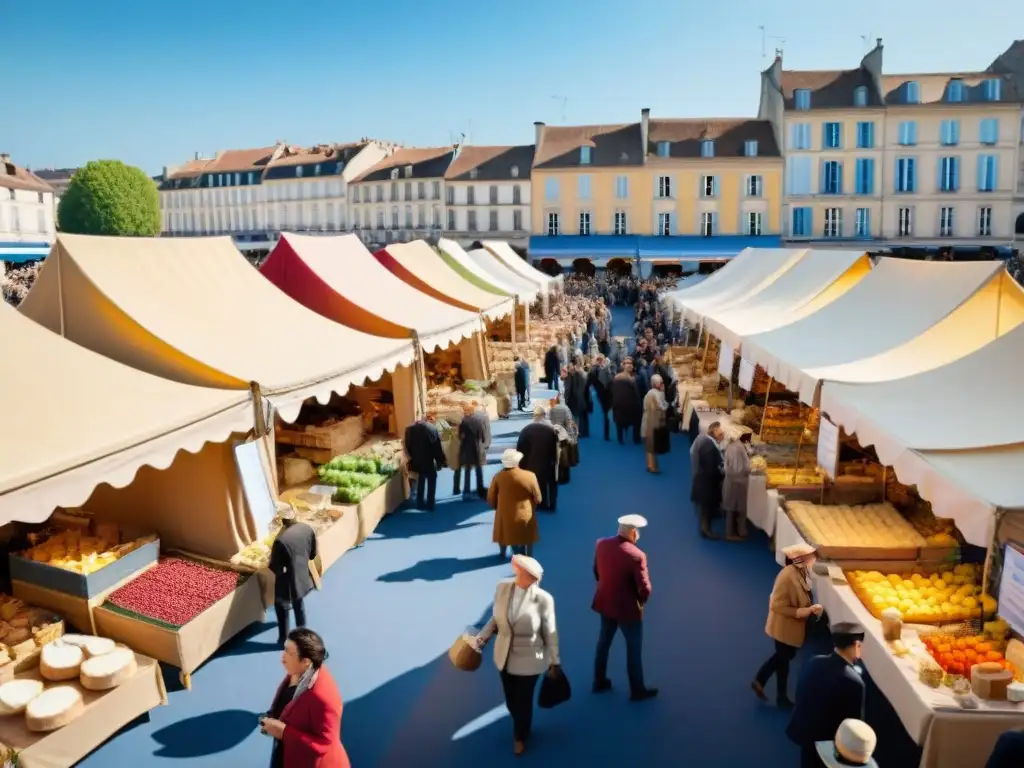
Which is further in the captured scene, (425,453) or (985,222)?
(985,222)

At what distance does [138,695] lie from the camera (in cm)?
479

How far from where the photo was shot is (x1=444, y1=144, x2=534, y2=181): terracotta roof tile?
145ft

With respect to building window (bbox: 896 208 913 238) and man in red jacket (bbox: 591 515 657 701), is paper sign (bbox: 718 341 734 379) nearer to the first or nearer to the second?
man in red jacket (bbox: 591 515 657 701)

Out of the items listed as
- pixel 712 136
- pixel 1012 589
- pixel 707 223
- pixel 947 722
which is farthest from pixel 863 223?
pixel 947 722

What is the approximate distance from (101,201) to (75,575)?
168 ft

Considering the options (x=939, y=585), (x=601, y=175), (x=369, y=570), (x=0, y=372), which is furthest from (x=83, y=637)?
(x=601, y=175)

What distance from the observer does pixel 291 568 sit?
17.9 feet

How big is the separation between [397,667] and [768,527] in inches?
150

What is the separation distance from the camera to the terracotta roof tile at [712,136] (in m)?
39.2

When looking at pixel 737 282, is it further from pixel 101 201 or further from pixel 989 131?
pixel 101 201

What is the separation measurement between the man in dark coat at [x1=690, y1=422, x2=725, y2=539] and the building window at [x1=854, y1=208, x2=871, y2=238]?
3432 centimetres

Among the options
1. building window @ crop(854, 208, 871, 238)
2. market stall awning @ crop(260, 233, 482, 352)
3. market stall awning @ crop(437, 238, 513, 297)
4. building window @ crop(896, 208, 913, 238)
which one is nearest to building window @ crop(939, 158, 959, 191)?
building window @ crop(896, 208, 913, 238)

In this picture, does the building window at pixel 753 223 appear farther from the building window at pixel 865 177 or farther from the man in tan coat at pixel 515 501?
the man in tan coat at pixel 515 501

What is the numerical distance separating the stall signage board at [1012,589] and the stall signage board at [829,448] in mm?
2234
